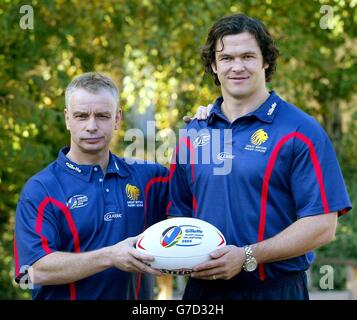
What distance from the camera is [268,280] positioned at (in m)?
4.80

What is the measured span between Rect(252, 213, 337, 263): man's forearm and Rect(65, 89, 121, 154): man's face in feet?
3.34

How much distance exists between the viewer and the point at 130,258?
4562mm

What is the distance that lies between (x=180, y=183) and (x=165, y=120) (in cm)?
463

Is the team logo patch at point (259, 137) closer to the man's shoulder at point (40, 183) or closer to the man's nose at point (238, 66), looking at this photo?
the man's nose at point (238, 66)

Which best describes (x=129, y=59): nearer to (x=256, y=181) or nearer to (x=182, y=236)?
(x=256, y=181)

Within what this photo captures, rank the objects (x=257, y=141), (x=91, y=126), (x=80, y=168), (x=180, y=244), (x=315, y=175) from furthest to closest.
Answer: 1. (x=80, y=168)
2. (x=91, y=126)
3. (x=257, y=141)
4. (x=315, y=175)
5. (x=180, y=244)

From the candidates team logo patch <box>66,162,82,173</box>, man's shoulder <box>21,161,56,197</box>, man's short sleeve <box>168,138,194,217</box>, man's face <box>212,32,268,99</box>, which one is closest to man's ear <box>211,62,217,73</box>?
man's face <box>212,32,268,99</box>

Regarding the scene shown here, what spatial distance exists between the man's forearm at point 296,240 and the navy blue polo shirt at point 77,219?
774mm

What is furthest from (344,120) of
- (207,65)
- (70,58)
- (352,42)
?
(207,65)

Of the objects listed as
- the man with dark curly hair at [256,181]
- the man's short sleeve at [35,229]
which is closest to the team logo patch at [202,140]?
the man with dark curly hair at [256,181]

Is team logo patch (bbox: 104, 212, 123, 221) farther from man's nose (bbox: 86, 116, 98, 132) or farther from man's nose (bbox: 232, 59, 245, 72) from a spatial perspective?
man's nose (bbox: 232, 59, 245, 72)

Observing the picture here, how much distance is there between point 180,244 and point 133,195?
25.7 inches

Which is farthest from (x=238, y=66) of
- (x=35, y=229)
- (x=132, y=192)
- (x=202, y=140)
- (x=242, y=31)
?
(x=35, y=229)

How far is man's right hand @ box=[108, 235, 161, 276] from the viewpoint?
454 centimetres
